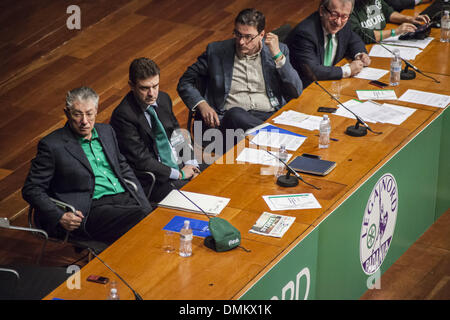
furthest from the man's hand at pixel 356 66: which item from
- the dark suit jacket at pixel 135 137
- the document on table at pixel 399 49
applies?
the dark suit jacket at pixel 135 137

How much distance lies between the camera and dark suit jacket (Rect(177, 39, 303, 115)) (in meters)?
5.01

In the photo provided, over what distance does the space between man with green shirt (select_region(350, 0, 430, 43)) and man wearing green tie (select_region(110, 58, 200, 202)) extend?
6.63 feet

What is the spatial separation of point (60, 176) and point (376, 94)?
2262 mm

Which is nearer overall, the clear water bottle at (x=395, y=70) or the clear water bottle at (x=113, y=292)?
the clear water bottle at (x=113, y=292)

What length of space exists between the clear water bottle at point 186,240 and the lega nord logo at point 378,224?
1.10 m

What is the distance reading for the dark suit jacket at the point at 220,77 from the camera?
16.4 ft

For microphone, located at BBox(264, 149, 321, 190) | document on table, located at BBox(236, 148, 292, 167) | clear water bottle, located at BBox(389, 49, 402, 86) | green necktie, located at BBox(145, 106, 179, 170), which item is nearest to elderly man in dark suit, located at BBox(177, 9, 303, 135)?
green necktie, located at BBox(145, 106, 179, 170)

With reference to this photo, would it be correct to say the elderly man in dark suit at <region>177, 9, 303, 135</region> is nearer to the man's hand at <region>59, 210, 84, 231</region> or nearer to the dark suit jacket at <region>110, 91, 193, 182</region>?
the dark suit jacket at <region>110, 91, 193, 182</region>

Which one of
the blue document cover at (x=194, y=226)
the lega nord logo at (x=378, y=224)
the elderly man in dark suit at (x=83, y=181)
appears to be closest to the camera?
the blue document cover at (x=194, y=226)

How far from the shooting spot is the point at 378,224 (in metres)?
4.18

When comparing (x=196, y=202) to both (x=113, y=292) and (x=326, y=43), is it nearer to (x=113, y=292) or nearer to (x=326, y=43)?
(x=113, y=292)

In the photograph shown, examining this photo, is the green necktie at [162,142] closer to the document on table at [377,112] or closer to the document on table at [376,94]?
the document on table at [377,112]
